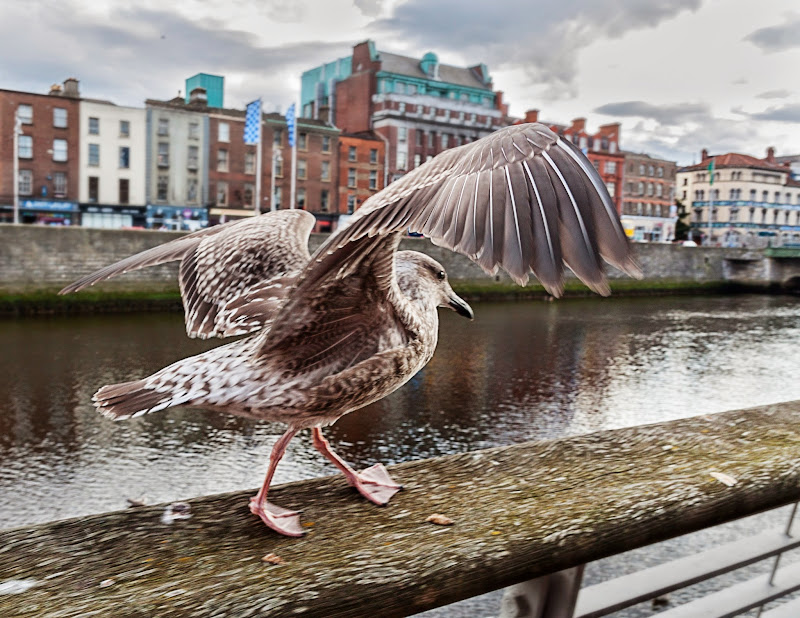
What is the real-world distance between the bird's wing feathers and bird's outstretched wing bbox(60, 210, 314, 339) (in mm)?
373

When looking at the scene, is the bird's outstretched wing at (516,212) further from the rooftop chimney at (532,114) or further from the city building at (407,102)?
the rooftop chimney at (532,114)

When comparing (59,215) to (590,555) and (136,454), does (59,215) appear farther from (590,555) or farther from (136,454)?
(590,555)

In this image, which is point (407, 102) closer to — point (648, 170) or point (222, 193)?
point (222, 193)

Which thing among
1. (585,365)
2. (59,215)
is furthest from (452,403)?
(59,215)

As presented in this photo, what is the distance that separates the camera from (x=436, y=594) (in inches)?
49.0

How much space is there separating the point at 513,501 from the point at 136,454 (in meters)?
8.20

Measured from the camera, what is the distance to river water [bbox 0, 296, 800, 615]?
834 centimetres

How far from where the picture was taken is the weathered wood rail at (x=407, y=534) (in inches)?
46.7

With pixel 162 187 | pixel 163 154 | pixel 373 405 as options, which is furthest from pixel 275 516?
pixel 163 154

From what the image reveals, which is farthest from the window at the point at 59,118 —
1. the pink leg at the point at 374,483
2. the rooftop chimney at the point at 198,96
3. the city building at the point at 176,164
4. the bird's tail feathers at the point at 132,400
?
the pink leg at the point at 374,483

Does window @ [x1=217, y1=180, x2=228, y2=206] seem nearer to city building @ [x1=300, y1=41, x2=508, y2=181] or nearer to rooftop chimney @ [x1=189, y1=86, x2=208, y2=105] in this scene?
rooftop chimney @ [x1=189, y1=86, x2=208, y2=105]

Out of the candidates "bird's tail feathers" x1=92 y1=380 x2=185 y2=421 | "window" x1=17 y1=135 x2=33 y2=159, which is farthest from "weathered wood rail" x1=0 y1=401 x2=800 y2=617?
"window" x1=17 y1=135 x2=33 y2=159

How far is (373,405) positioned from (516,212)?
1021 centimetres

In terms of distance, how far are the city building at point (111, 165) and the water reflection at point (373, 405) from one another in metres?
18.6
